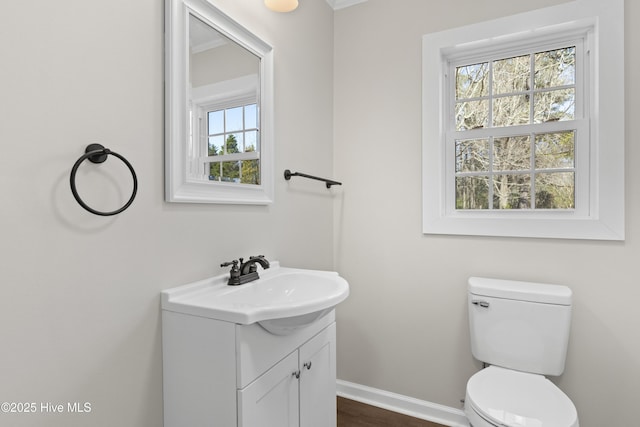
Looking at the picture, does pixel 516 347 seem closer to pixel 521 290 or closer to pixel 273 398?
pixel 521 290

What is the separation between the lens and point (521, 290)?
5.22 ft

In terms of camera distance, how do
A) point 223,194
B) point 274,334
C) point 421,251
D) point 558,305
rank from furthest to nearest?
point 421,251 → point 558,305 → point 223,194 → point 274,334

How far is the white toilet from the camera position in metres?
1.30

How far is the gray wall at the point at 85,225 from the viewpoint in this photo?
769 millimetres

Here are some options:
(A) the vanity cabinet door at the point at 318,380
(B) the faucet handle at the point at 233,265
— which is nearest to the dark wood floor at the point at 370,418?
(A) the vanity cabinet door at the point at 318,380

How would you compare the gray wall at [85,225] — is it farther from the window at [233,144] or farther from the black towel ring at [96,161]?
the window at [233,144]

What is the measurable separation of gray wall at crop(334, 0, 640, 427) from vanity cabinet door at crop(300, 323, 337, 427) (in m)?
0.69

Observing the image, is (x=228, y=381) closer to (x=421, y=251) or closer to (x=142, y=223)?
(x=142, y=223)

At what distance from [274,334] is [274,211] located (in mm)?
722

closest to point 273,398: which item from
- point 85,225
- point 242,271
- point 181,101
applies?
point 242,271

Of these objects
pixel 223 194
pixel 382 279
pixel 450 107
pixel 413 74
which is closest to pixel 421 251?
pixel 382 279

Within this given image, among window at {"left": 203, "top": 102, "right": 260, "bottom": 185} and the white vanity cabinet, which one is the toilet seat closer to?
the white vanity cabinet

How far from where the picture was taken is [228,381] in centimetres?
98

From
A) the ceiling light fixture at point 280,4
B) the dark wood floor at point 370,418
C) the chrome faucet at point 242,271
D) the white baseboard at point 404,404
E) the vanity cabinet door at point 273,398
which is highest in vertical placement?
the ceiling light fixture at point 280,4
